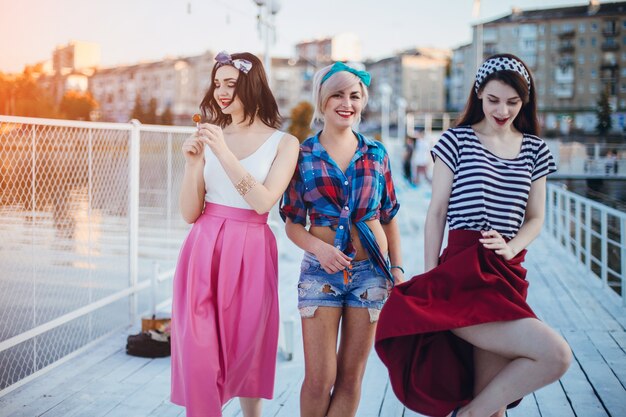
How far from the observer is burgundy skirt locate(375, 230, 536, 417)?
1.84 metres

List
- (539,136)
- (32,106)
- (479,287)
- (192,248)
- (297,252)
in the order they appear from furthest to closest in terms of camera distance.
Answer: (32,106) < (297,252) < (192,248) < (539,136) < (479,287)

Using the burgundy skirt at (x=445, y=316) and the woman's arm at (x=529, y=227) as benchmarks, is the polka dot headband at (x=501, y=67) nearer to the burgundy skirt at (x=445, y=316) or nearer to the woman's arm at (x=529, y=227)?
the woman's arm at (x=529, y=227)

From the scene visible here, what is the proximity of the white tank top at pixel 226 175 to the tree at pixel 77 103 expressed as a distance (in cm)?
1323

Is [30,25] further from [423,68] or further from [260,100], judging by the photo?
[423,68]

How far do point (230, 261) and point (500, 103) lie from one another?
1.01 meters

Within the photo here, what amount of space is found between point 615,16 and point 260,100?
821 centimetres

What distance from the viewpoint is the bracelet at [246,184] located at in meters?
2.09

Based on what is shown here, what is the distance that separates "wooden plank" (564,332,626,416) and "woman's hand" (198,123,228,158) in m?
2.25

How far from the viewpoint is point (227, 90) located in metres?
2.25

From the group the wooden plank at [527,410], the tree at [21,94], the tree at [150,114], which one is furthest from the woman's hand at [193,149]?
the tree at [150,114]

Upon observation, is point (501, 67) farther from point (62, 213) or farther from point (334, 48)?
point (334, 48)

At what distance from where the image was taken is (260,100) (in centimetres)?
229

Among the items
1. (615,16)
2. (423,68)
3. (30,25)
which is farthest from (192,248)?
(423,68)

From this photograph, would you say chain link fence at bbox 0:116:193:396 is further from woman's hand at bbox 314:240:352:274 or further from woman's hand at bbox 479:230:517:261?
woman's hand at bbox 479:230:517:261
